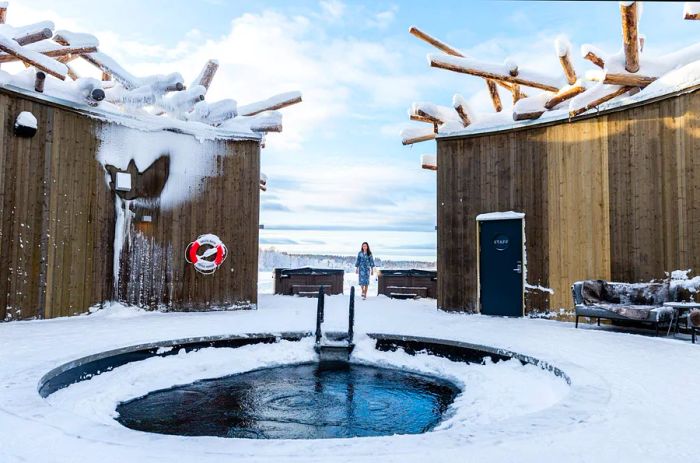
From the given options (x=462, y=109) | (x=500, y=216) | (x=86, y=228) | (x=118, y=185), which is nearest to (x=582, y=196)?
(x=500, y=216)

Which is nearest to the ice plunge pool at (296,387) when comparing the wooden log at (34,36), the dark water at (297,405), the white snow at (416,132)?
the dark water at (297,405)

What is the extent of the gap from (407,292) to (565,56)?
8.26 m

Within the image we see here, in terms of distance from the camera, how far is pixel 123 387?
5309mm

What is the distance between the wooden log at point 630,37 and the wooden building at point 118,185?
22.0 feet

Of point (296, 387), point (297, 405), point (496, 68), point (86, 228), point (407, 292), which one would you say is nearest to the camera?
point (297, 405)

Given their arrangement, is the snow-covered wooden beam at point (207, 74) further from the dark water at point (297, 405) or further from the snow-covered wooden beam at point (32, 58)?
the dark water at point (297, 405)

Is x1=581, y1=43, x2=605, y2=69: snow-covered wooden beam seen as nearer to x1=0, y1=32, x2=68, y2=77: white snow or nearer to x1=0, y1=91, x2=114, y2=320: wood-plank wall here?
x1=0, y1=32, x2=68, y2=77: white snow

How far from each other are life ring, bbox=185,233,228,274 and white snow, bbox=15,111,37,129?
3502 millimetres

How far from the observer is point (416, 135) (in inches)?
470

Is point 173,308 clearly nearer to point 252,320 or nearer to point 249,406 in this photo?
point 252,320

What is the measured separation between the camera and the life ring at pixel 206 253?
10289 millimetres

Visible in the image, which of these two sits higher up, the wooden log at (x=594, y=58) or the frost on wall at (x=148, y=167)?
the wooden log at (x=594, y=58)

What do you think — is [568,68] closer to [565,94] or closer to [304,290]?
[565,94]

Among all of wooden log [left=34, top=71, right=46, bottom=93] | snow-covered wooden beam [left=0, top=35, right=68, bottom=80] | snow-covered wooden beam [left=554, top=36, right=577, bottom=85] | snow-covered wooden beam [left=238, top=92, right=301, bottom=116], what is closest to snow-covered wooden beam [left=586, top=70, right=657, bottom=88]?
snow-covered wooden beam [left=554, top=36, right=577, bottom=85]
